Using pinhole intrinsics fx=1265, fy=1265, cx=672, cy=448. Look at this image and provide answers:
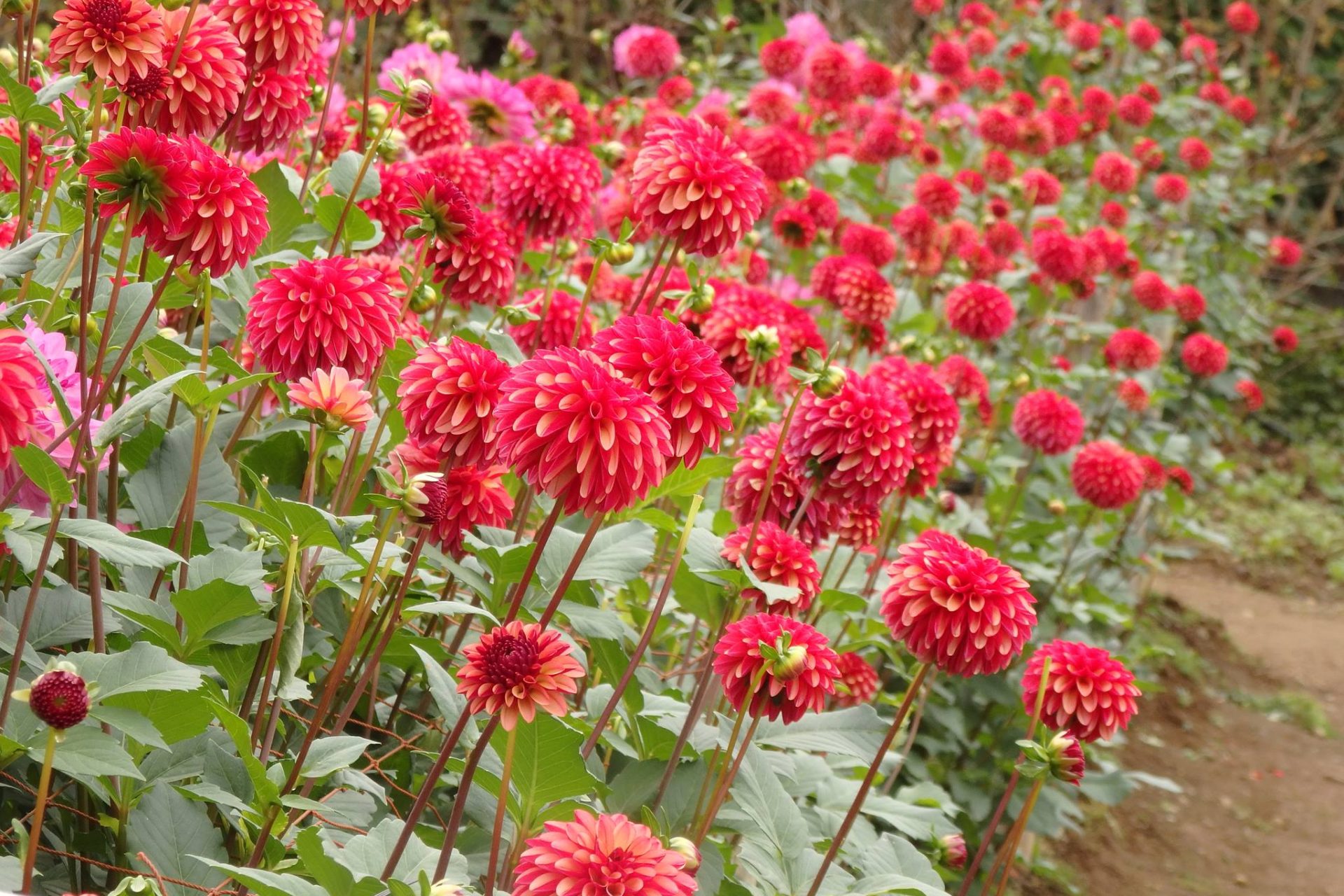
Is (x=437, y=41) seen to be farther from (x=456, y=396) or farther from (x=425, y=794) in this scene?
(x=425, y=794)

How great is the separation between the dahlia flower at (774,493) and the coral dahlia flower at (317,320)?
2.05ft

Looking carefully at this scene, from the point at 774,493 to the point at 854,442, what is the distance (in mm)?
202

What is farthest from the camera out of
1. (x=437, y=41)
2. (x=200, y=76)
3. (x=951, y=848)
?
(x=437, y=41)

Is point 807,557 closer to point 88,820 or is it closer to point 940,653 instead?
point 940,653

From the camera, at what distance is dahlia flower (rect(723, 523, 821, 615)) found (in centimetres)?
159

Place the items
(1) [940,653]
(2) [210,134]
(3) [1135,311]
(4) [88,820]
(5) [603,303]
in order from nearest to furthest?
(4) [88,820], (1) [940,653], (2) [210,134], (5) [603,303], (3) [1135,311]

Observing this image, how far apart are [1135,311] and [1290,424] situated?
4506 millimetres

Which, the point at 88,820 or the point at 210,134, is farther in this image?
the point at 210,134

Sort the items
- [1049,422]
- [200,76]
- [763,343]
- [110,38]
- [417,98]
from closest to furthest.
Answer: [110,38]
[200,76]
[417,98]
[763,343]
[1049,422]

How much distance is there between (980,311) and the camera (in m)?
3.07

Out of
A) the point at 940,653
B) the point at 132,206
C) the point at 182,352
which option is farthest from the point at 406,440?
the point at 940,653

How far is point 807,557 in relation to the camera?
161cm

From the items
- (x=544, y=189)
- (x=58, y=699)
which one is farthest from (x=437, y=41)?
(x=58, y=699)

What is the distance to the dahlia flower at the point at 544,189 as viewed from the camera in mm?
1800
